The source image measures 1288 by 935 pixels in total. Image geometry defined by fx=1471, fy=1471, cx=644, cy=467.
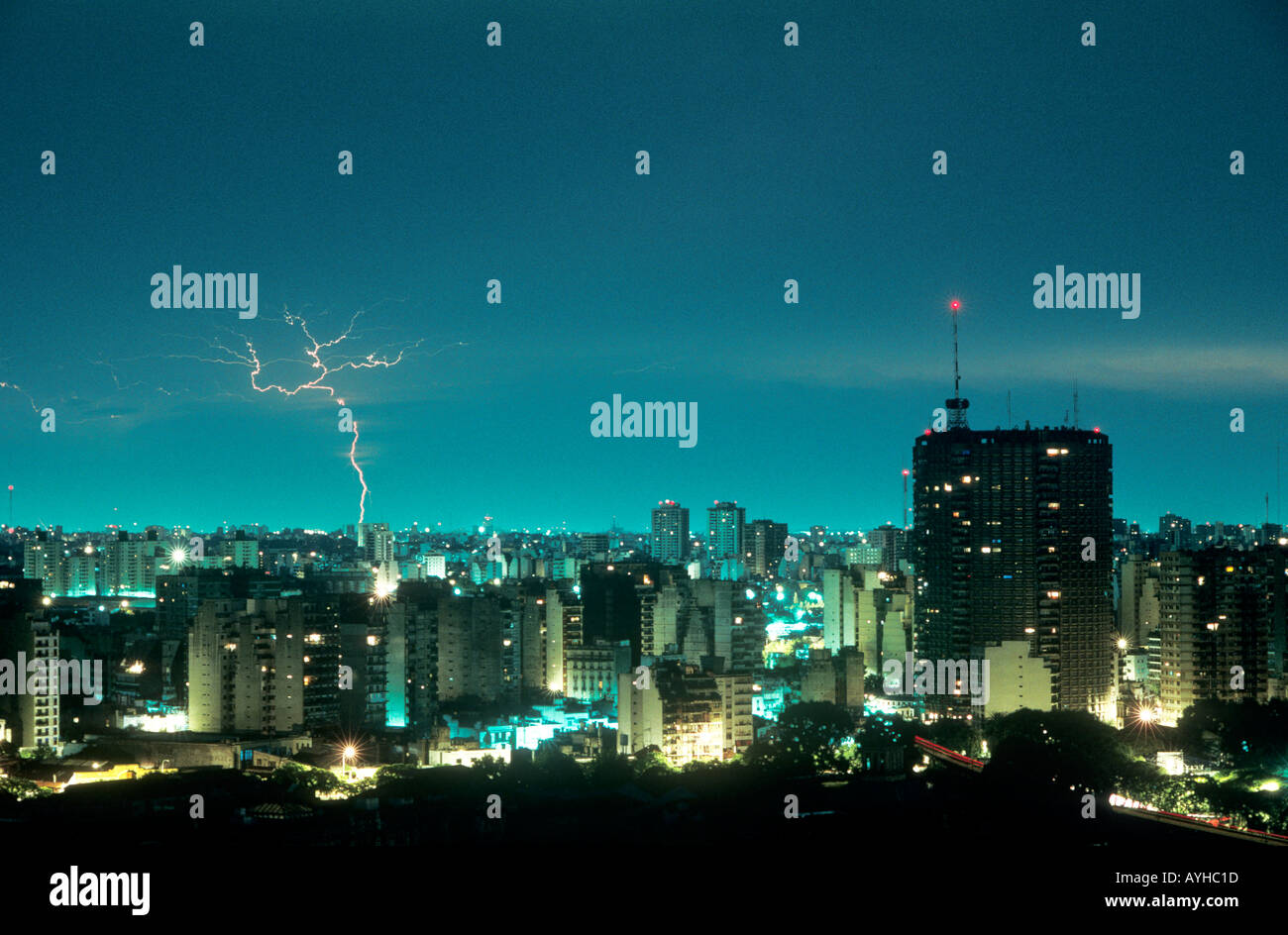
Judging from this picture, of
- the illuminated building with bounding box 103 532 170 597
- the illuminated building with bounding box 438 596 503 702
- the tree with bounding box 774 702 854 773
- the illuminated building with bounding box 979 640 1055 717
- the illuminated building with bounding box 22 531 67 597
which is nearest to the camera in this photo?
the tree with bounding box 774 702 854 773

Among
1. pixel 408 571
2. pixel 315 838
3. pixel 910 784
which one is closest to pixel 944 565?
pixel 910 784

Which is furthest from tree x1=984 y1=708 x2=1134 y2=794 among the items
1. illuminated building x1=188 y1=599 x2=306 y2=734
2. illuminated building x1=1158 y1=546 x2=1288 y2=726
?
illuminated building x1=188 y1=599 x2=306 y2=734

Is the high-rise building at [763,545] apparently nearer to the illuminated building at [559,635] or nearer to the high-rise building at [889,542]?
the high-rise building at [889,542]

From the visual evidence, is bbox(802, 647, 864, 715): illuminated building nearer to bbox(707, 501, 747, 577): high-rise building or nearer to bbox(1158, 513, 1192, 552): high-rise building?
bbox(1158, 513, 1192, 552): high-rise building
